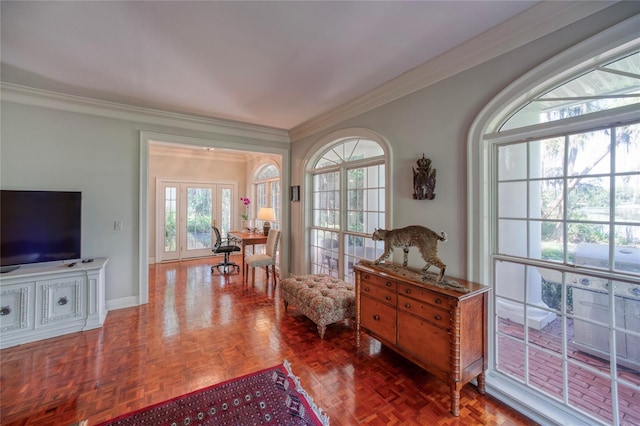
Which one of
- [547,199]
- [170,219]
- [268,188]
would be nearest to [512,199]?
[547,199]

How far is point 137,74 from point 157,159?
4.29 metres

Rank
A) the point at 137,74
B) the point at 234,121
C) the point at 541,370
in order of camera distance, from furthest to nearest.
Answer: the point at 234,121
the point at 137,74
the point at 541,370

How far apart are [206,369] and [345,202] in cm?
262

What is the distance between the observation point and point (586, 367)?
1729 mm

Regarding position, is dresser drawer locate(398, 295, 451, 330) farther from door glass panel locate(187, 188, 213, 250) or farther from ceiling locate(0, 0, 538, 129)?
door glass panel locate(187, 188, 213, 250)

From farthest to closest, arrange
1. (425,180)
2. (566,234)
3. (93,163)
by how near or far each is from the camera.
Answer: (93,163) < (425,180) < (566,234)

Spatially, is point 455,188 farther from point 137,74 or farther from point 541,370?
point 137,74

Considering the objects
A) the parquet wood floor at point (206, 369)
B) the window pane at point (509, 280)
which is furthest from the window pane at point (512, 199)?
the parquet wood floor at point (206, 369)

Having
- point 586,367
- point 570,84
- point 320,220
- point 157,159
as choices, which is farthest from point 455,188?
point 157,159

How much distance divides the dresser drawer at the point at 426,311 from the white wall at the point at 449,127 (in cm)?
52

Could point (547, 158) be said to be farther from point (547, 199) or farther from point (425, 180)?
point (425, 180)

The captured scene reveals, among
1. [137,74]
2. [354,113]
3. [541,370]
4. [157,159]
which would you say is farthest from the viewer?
[157,159]

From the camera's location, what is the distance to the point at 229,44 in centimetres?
220

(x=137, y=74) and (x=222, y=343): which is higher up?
(x=137, y=74)
